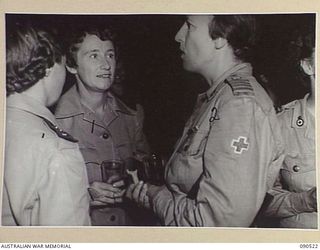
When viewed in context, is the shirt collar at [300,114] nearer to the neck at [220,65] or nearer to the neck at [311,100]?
the neck at [311,100]

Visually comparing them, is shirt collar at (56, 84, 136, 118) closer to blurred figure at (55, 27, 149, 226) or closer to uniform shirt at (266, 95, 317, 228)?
blurred figure at (55, 27, 149, 226)

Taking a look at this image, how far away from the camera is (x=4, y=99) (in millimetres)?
A: 816

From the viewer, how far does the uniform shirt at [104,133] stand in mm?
809

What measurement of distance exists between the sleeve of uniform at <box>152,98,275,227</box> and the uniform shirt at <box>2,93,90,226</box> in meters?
0.14

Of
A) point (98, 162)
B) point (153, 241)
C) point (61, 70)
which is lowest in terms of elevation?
point (153, 241)

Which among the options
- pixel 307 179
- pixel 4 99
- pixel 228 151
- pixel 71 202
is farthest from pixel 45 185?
pixel 307 179

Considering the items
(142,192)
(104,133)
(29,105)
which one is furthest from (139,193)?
(29,105)

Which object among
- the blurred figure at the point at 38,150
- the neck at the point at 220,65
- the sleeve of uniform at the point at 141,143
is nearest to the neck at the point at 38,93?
the blurred figure at the point at 38,150

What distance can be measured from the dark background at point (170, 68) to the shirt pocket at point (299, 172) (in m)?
0.09

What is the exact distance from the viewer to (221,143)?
31.4 inches

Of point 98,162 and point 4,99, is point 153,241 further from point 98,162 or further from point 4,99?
point 4,99

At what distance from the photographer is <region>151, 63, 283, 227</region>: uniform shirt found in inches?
31.1

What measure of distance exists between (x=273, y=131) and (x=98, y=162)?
0.27 m

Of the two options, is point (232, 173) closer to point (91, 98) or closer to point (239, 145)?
point (239, 145)
